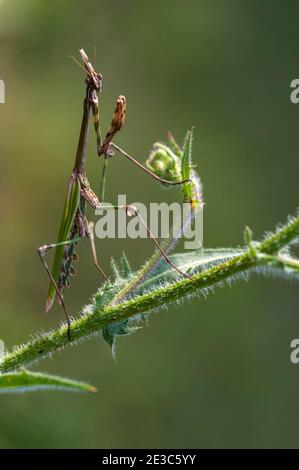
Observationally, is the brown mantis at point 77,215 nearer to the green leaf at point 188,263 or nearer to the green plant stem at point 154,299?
the green leaf at point 188,263

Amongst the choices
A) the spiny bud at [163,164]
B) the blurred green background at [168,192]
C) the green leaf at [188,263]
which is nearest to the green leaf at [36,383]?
the green leaf at [188,263]

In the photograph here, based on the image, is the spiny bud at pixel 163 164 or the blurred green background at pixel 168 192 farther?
the blurred green background at pixel 168 192

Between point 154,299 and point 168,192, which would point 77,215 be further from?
point 168,192

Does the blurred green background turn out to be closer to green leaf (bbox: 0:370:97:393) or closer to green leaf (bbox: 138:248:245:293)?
green leaf (bbox: 138:248:245:293)

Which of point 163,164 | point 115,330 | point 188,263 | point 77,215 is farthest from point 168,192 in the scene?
point 115,330

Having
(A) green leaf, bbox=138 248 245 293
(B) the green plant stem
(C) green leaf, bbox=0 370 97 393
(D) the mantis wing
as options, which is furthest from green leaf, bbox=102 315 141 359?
(D) the mantis wing

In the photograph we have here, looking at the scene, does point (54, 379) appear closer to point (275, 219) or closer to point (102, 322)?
point (102, 322)

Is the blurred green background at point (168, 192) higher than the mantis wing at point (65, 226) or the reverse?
higher
